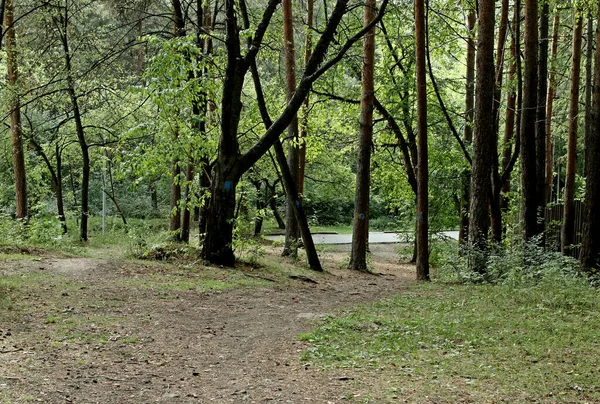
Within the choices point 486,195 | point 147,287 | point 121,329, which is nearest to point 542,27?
point 486,195

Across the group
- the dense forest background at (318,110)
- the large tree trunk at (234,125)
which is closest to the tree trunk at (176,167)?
the dense forest background at (318,110)

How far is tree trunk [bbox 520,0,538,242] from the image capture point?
1289cm

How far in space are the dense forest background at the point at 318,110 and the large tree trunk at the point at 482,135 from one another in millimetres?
30

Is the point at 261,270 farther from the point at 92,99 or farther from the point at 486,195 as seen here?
the point at 92,99

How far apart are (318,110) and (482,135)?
7423 mm

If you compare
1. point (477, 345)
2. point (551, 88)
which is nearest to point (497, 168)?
point (551, 88)

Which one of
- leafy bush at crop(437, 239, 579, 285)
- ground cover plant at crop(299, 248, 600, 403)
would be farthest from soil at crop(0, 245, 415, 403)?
leafy bush at crop(437, 239, 579, 285)

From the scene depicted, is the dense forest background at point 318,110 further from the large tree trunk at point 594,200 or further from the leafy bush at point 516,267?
the leafy bush at point 516,267

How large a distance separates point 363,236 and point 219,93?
565cm

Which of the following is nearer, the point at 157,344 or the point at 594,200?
the point at 157,344

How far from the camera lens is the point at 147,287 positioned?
31.1 ft

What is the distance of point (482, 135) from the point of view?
12766 millimetres

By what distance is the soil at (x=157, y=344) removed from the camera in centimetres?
483

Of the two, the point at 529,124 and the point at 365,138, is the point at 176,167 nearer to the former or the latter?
the point at 365,138
